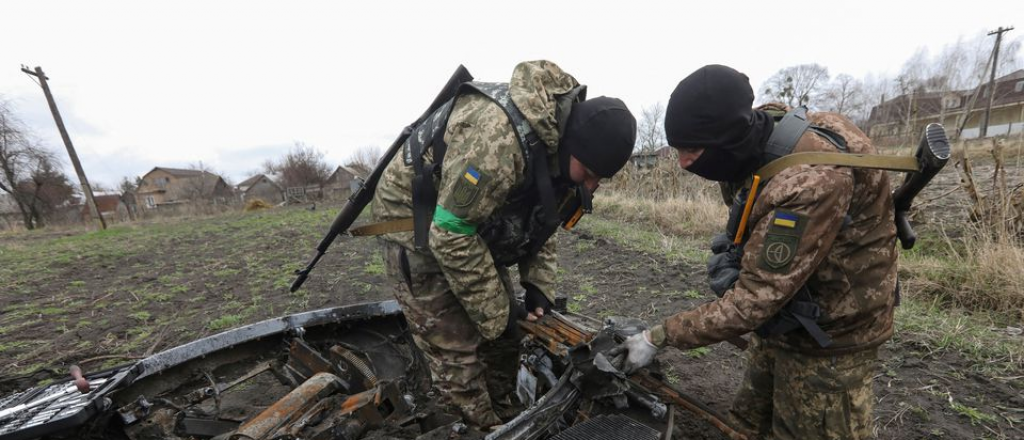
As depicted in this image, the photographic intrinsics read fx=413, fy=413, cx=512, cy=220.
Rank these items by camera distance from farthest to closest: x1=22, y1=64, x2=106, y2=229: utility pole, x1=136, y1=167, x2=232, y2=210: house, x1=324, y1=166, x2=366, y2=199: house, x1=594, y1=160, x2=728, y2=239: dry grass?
x1=136, y1=167, x2=232, y2=210: house → x1=324, y1=166, x2=366, y2=199: house → x1=22, y1=64, x2=106, y2=229: utility pole → x1=594, y1=160, x2=728, y2=239: dry grass

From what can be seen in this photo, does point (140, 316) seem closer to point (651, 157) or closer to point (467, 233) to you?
point (467, 233)

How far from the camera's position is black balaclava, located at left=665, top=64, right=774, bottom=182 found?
5.60 ft

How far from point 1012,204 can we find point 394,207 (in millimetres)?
6937

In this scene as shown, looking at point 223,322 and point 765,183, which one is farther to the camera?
point 223,322

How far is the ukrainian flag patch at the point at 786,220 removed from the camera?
5.14 feet

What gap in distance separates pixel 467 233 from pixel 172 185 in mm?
64225

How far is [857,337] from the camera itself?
1860 millimetres

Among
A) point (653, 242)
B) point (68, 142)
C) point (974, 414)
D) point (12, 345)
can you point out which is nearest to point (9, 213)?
point (68, 142)

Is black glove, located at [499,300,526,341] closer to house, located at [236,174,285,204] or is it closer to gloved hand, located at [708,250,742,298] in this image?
gloved hand, located at [708,250,742,298]

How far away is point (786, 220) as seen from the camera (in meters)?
1.58

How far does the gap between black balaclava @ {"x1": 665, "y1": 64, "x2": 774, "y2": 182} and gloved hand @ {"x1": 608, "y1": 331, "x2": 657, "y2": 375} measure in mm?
856

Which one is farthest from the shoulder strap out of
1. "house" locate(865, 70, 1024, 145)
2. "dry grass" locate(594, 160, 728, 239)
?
"house" locate(865, 70, 1024, 145)

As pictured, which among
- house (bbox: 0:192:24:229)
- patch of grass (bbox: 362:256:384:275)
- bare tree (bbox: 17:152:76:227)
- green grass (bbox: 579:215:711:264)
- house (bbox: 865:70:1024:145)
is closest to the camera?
green grass (bbox: 579:215:711:264)

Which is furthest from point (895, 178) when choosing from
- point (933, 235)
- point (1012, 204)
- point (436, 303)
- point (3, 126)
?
point (3, 126)
